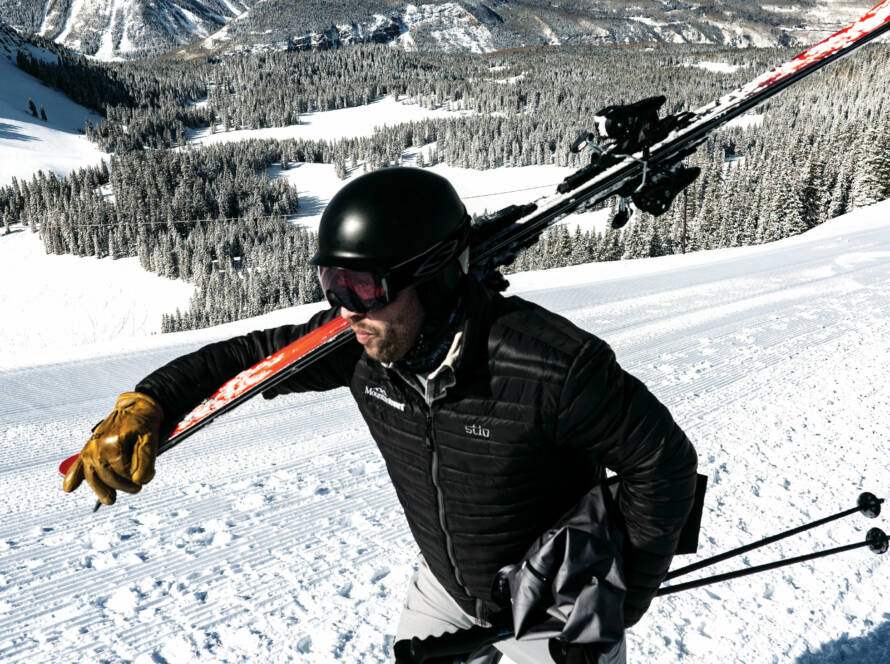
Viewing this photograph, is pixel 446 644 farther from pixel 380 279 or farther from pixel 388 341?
pixel 380 279

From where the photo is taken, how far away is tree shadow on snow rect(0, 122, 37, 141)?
11994cm

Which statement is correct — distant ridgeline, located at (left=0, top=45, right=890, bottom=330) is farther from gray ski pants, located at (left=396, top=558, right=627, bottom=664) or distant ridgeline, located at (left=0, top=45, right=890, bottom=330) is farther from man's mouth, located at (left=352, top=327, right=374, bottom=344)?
man's mouth, located at (left=352, top=327, right=374, bottom=344)

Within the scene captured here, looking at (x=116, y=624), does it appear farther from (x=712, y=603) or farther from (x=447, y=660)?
(x=712, y=603)

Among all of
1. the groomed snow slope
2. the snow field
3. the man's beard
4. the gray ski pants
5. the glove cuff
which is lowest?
the snow field

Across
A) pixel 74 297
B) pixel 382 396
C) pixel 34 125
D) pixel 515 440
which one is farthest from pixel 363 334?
pixel 34 125

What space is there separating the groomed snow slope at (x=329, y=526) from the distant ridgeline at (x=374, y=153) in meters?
8.60

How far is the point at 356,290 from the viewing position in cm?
157

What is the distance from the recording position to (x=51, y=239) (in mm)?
85562

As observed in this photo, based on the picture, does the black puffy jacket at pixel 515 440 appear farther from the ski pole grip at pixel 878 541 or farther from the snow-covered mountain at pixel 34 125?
the snow-covered mountain at pixel 34 125

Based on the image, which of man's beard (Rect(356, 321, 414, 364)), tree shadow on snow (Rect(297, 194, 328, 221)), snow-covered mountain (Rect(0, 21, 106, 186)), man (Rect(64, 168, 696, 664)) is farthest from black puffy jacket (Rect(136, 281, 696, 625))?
snow-covered mountain (Rect(0, 21, 106, 186))

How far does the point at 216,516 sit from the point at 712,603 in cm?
346

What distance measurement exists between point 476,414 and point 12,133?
160268mm

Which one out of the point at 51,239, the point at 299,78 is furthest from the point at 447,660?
the point at 299,78

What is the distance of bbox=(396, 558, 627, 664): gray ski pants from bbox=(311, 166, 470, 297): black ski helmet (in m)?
1.29
